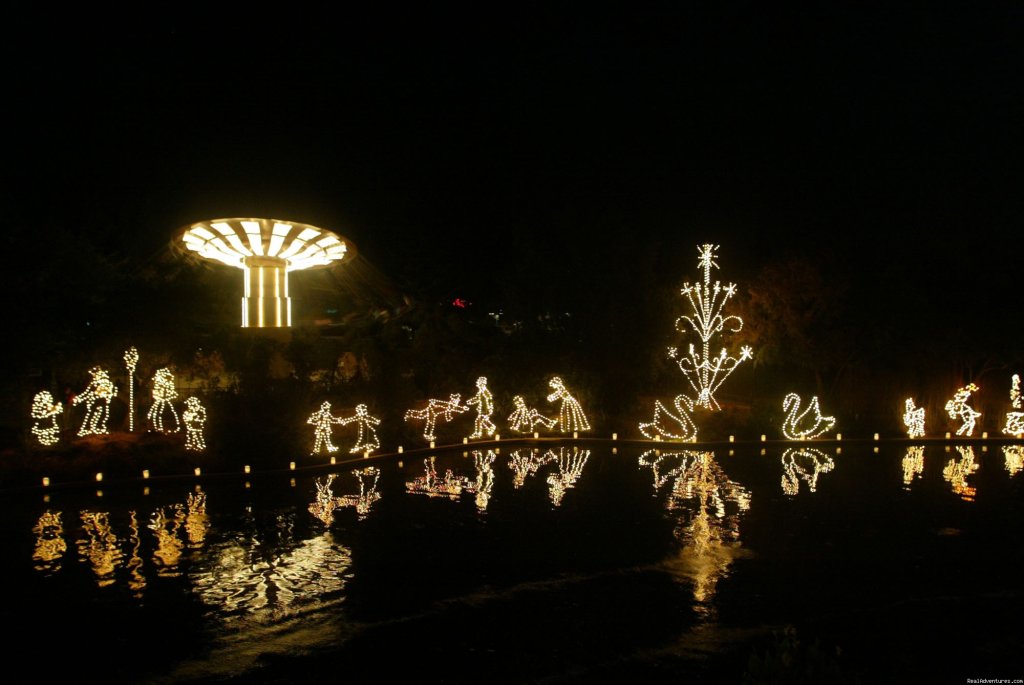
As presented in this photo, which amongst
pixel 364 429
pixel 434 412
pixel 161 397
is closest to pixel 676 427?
pixel 434 412

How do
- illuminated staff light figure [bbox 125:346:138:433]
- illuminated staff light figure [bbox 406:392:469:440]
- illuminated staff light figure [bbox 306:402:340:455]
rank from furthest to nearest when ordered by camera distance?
1. illuminated staff light figure [bbox 406:392:469:440]
2. illuminated staff light figure [bbox 125:346:138:433]
3. illuminated staff light figure [bbox 306:402:340:455]

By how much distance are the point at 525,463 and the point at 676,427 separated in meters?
5.27

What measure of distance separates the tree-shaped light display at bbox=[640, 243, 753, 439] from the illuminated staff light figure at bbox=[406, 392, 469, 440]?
15.6 feet

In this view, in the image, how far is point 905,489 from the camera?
11023 millimetres

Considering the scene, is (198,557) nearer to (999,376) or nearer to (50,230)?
(50,230)

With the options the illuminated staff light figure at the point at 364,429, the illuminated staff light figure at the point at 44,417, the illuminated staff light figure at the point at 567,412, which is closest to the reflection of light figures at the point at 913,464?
the illuminated staff light figure at the point at 567,412

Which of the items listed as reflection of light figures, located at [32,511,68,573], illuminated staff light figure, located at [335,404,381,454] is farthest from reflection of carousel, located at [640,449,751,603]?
reflection of light figures, located at [32,511,68,573]

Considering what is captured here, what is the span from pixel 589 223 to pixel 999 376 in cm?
1332

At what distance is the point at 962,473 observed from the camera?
12570 mm

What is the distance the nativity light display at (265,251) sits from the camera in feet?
41.3

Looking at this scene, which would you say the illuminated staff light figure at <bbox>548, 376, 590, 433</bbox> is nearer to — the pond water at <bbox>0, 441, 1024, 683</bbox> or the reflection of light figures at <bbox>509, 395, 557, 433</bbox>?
the reflection of light figures at <bbox>509, 395, 557, 433</bbox>

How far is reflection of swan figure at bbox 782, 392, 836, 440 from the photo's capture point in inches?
672

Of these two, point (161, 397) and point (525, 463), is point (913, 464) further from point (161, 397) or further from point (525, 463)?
point (161, 397)

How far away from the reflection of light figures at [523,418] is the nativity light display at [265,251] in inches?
231
